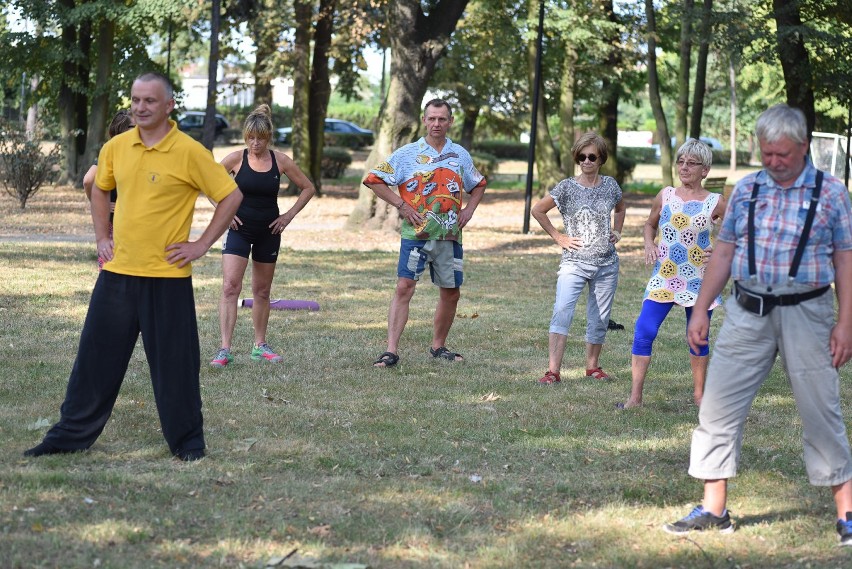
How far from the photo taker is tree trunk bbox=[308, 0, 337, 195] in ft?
98.5

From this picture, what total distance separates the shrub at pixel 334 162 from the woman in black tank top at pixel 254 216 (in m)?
29.5

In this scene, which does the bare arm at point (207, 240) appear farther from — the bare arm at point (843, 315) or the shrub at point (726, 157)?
the shrub at point (726, 157)

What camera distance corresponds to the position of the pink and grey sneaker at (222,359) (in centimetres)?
870

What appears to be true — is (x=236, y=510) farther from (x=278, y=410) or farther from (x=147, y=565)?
(x=278, y=410)

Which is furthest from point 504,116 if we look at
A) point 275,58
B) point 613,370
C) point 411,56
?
point 613,370

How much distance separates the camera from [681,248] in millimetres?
7531

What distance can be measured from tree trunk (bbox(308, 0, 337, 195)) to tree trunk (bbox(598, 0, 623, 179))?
696 cm

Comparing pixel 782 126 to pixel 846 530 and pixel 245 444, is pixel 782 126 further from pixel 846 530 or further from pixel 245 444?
pixel 245 444

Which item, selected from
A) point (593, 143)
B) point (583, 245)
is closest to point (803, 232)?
point (593, 143)

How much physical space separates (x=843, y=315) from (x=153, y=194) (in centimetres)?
322

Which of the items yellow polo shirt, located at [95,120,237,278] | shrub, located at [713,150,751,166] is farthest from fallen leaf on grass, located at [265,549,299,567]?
shrub, located at [713,150,751,166]

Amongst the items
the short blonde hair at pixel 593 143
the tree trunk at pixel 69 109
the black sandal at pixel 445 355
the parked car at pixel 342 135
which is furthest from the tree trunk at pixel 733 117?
the short blonde hair at pixel 593 143

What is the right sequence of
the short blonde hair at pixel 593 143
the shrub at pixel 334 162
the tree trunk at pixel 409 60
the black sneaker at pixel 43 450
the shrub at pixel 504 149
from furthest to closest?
the shrub at pixel 504 149
the shrub at pixel 334 162
the tree trunk at pixel 409 60
the short blonde hair at pixel 593 143
the black sneaker at pixel 43 450

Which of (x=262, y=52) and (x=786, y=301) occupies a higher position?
(x=262, y=52)
